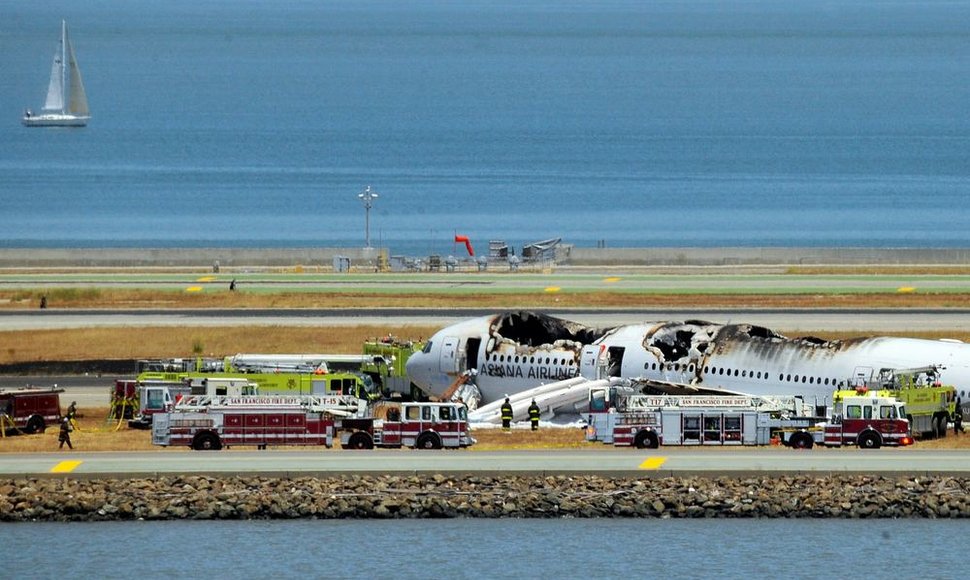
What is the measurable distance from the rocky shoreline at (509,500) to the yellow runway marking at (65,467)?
201 centimetres

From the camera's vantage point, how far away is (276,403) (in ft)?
230

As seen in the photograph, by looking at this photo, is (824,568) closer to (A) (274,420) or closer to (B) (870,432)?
(B) (870,432)

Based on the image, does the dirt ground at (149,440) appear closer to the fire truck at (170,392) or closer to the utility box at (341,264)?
the fire truck at (170,392)

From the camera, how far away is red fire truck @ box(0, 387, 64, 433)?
7606 centimetres

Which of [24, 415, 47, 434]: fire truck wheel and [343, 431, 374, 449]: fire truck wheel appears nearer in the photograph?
[343, 431, 374, 449]: fire truck wheel

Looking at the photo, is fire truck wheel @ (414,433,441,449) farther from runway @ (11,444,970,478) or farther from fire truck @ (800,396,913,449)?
fire truck @ (800,396,913,449)

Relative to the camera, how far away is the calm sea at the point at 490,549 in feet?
180

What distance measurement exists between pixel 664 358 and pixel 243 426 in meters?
20.0

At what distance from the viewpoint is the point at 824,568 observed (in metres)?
55.0

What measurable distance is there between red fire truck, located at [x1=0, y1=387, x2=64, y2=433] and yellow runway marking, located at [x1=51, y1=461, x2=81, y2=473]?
10.8m

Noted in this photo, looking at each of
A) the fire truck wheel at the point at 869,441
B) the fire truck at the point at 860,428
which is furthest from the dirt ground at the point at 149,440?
the fire truck wheel at the point at 869,441

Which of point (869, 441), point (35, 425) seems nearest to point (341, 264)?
point (35, 425)

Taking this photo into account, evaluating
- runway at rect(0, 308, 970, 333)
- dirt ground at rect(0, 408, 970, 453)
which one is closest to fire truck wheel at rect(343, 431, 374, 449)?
dirt ground at rect(0, 408, 970, 453)

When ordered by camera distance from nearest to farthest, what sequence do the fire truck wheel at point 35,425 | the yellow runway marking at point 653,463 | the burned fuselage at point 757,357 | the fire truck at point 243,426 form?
the yellow runway marking at point 653,463 < the fire truck at point 243,426 < the burned fuselage at point 757,357 < the fire truck wheel at point 35,425
